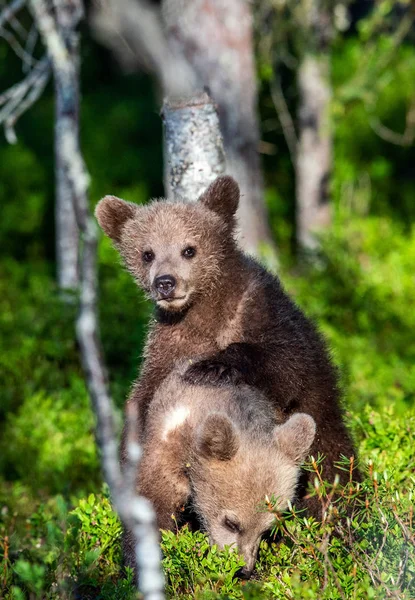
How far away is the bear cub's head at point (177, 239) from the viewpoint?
5.16 meters

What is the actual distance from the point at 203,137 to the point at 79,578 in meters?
2.95

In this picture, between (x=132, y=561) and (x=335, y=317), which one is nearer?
(x=132, y=561)

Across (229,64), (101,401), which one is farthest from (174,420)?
(229,64)

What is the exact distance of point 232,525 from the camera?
428cm

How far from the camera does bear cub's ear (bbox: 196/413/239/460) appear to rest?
4.15 metres

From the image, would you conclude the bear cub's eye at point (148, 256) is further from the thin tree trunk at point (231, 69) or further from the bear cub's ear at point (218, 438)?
the thin tree trunk at point (231, 69)

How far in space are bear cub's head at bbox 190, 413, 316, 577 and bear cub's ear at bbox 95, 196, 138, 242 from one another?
5.48 ft

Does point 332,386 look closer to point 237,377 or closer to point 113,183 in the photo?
point 237,377

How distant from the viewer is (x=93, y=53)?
20.6 m

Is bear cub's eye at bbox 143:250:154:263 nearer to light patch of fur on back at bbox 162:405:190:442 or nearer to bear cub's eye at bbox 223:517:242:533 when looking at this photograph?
light patch of fur on back at bbox 162:405:190:442

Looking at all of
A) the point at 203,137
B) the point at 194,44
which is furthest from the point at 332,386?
the point at 194,44

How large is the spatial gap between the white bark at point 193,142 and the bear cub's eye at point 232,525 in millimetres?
2364

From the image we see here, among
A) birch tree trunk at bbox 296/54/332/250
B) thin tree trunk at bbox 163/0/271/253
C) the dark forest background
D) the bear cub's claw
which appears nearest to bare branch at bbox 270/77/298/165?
birch tree trunk at bbox 296/54/332/250

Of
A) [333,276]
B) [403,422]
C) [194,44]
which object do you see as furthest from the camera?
[333,276]
